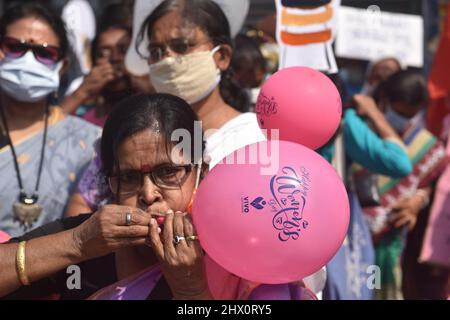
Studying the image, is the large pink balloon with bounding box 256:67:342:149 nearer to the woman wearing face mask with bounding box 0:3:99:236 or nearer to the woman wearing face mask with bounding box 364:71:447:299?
the woman wearing face mask with bounding box 0:3:99:236

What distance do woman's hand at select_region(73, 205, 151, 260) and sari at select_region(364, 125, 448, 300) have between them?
281 cm

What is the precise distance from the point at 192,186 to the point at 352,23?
4.02 meters

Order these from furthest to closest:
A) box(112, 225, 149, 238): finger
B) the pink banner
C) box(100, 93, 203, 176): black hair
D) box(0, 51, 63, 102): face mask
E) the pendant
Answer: the pink banner, box(0, 51, 63, 102): face mask, the pendant, box(100, 93, 203, 176): black hair, box(112, 225, 149, 238): finger

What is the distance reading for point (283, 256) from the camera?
1.87 metres

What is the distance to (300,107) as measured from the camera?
2.24 m

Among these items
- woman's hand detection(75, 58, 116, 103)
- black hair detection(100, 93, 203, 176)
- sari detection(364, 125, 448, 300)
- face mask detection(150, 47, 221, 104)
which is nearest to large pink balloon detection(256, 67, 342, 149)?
black hair detection(100, 93, 203, 176)

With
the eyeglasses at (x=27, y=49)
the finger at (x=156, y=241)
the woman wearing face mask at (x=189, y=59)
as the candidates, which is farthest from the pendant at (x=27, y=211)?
the finger at (x=156, y=241)

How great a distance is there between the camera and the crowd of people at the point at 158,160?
2.08 metres

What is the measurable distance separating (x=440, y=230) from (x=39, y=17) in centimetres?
259

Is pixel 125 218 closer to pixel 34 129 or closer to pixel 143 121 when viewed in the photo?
pixel 143 121

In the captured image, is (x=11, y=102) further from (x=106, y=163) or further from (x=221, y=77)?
(x=106, y=163)

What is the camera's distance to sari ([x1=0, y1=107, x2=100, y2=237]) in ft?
10.4
